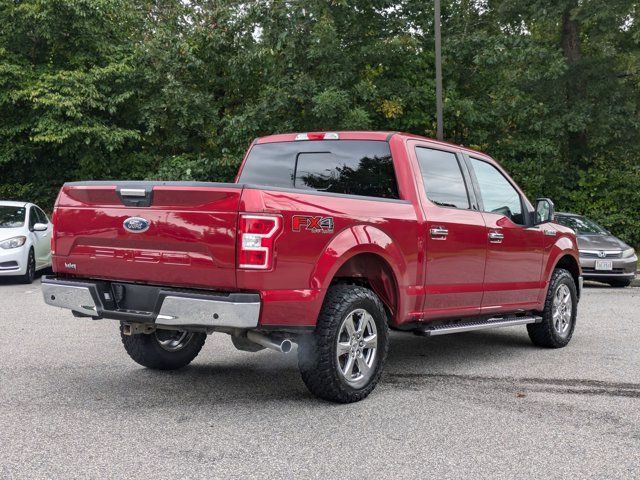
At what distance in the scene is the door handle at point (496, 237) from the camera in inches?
278

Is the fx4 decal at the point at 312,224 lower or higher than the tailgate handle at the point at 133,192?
lower

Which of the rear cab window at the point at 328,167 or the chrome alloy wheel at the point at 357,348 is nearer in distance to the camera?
the chrome alloy wheel at the point at 357,348

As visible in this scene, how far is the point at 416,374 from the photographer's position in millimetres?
6668

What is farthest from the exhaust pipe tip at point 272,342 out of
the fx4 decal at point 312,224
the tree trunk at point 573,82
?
the tree trunk at point 573,82

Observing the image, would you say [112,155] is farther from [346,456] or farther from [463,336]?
[346,456]

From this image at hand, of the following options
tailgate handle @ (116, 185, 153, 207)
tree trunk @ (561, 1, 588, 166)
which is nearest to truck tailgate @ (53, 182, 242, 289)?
tailgate handle @ (116, 185, 153, 207)

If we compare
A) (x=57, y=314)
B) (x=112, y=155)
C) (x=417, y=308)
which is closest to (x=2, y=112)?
(x=112, y=155)

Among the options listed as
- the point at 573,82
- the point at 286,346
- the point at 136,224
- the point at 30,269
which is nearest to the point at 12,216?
the point at 30,269

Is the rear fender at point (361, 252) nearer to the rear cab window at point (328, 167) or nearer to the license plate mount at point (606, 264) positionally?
the rear cab window at point (328, 167)

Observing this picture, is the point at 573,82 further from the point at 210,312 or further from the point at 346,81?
the point at 210,312

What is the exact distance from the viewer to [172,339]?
6.65 meters

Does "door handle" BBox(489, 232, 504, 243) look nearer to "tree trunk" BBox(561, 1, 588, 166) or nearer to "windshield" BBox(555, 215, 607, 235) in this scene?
"windshield" BBox(555, 215, 607, 235)

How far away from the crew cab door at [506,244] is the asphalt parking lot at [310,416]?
595 millimetres

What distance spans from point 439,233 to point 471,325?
0.97m
